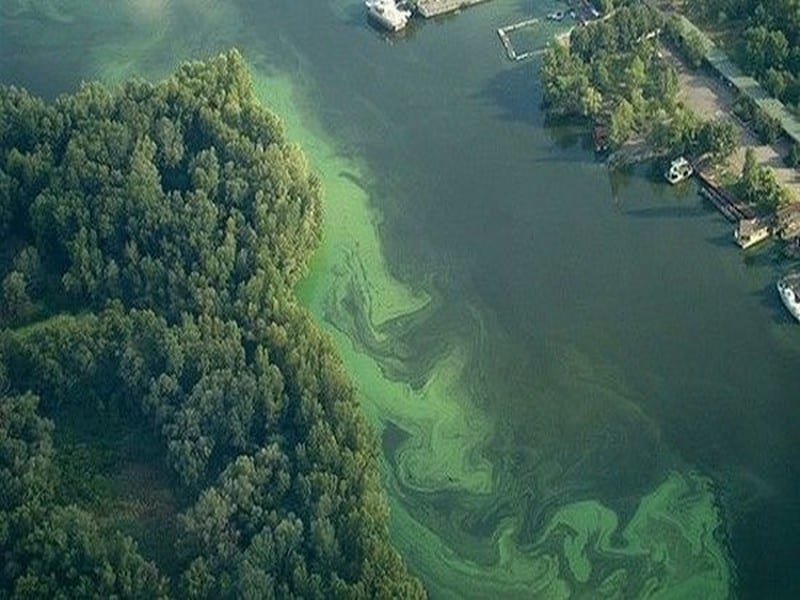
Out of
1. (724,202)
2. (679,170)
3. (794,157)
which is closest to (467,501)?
(724,202)

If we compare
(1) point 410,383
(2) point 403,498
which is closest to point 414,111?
(1) point 410,383

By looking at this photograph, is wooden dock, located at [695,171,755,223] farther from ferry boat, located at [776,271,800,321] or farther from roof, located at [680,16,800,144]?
roof, located at [680,16,800,144]

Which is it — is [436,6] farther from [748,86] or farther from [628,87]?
[748,86]

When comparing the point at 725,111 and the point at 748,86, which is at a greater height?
the point at 748,86

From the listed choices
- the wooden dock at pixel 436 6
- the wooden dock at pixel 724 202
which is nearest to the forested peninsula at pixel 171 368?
the wooden dock at pixel 436 6

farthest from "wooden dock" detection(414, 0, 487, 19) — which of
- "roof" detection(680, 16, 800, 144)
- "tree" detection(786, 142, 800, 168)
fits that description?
"tree" detection(786, 142, 800, 168)

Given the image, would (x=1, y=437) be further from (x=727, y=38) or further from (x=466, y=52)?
(x=727, y=38)
